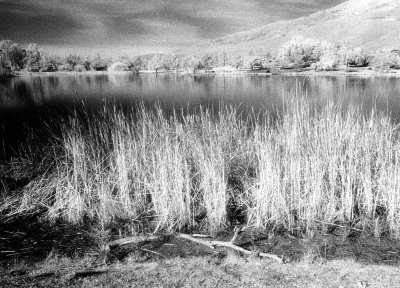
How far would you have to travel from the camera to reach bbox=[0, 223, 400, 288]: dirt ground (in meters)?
3.59

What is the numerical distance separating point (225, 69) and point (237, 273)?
8308 centimetres

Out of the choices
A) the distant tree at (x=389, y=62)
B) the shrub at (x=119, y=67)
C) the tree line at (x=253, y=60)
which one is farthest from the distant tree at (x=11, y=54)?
the distant tree at (x=389, y=62)

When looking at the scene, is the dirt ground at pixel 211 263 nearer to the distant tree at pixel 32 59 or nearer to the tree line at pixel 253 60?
the tree line at pixel 253 60

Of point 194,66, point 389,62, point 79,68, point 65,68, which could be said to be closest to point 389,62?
point 389,62

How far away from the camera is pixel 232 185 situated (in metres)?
6.30

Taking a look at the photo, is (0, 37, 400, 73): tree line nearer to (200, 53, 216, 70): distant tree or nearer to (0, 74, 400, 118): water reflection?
(200, 53, 216, 70): distant tree

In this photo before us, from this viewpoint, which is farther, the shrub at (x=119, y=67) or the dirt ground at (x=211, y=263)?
the shrub at (x=119, y=67)

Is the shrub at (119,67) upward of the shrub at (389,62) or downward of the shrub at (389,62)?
upward

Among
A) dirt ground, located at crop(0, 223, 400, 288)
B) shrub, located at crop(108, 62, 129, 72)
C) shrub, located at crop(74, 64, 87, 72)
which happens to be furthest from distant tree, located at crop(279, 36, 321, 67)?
dirt ground, located at crop(0, 223, 400, 288)

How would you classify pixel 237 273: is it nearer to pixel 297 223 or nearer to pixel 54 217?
pixel 297 223

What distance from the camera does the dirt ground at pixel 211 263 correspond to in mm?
3592

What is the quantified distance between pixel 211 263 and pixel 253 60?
83.3 meters

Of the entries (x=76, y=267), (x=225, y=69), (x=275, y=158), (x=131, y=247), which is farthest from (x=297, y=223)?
(x=225, y=69)

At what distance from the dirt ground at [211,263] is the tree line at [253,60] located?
55.3m
